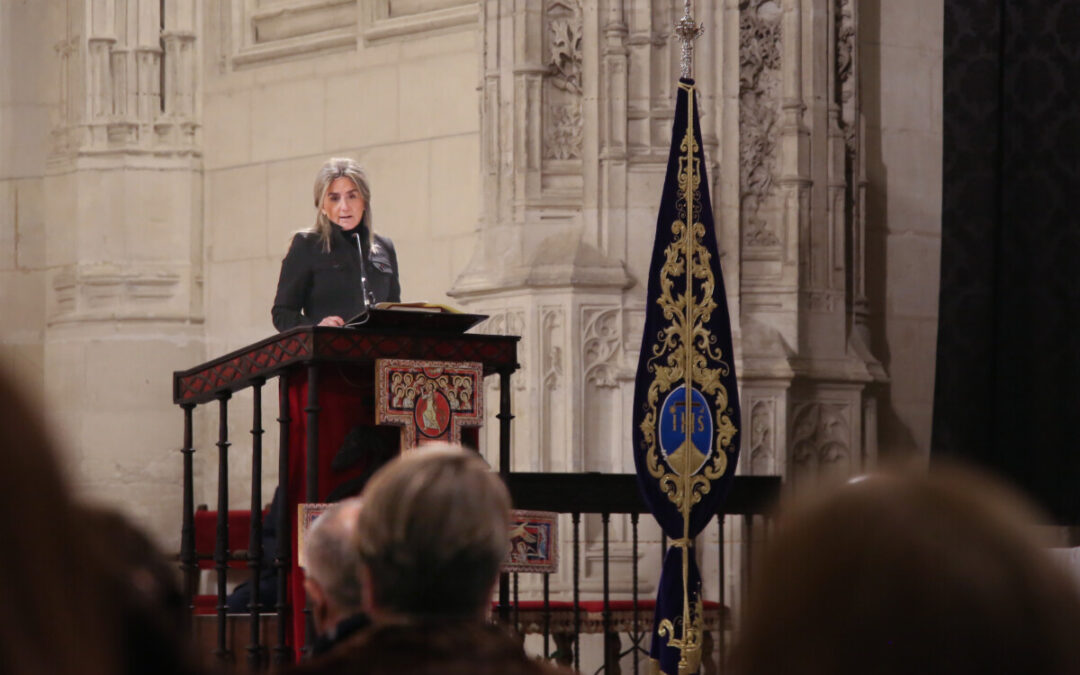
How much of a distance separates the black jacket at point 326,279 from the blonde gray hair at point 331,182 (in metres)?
0.02

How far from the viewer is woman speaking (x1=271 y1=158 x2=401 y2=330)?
5.39m

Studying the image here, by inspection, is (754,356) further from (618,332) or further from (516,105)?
(516,105)

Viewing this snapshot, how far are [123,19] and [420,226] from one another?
6.74 feet

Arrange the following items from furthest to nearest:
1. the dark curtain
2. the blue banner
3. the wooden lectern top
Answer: the dark curtain < the blue banner < the wooden lectern top

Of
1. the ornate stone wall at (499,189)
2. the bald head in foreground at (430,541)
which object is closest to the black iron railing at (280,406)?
the ornate stone wall at (499,189)

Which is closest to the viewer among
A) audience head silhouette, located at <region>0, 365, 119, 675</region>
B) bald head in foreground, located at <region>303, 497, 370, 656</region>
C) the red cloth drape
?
audience head silhouette, located at <region>0, 365, 119, 675</region>

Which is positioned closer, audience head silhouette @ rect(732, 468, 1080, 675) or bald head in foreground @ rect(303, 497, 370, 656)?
audience head silhouette @ rect(732, 468, 1080, 675)

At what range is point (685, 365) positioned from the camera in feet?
17.6

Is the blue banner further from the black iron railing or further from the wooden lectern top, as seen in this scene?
the wooden lectern top

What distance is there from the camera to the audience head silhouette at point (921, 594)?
100cm

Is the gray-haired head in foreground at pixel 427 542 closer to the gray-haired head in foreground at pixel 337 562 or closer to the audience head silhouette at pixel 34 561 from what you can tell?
the gray-haired head in foreground at pixel 337 562

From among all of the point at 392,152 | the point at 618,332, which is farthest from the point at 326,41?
the point at 618,332

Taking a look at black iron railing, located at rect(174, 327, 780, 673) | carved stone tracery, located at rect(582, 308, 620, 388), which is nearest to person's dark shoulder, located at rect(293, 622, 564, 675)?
black iron railing, located at rect(174, 327, 780, 673)

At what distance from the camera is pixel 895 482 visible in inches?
41.7
